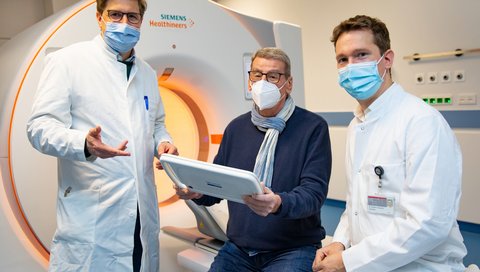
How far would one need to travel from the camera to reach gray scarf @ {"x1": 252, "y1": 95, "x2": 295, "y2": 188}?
1488 millimetres

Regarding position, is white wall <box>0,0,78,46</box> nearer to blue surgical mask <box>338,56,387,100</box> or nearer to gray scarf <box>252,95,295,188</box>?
gray scarf <box>252,95,295,188</box>

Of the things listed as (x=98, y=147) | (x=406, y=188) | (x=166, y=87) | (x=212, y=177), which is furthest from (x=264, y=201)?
(x=166, y=87)

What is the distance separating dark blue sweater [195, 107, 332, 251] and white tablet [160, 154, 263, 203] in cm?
25

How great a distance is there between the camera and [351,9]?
3.80 metres

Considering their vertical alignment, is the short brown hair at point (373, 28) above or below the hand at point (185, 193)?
above

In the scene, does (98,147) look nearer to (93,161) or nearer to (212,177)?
(93,161)

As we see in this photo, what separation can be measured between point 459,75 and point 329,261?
2.46 metres

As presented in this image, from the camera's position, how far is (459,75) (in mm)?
3166

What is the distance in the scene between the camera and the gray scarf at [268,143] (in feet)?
4.88

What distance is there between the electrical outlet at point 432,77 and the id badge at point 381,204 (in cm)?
244

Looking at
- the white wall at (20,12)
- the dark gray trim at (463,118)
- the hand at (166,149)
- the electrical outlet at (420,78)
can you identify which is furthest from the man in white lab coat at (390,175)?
the white wall at (20,12)

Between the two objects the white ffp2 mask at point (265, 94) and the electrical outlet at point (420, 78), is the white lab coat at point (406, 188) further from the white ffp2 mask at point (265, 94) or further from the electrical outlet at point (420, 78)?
the electrical outlet at point (420, 78)

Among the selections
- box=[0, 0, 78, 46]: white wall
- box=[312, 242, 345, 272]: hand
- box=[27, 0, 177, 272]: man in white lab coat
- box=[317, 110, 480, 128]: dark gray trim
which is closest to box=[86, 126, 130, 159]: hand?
box=[27, 0, 177, 272]: man in white lab coat

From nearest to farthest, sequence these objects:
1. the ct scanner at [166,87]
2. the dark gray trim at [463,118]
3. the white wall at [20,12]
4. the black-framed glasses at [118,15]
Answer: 1. the black-framed glasses at [118,15]
2. the ct scanner at [166,87]
3. the white wall at [20,12]
4. the dark gray trim at [463,118]
